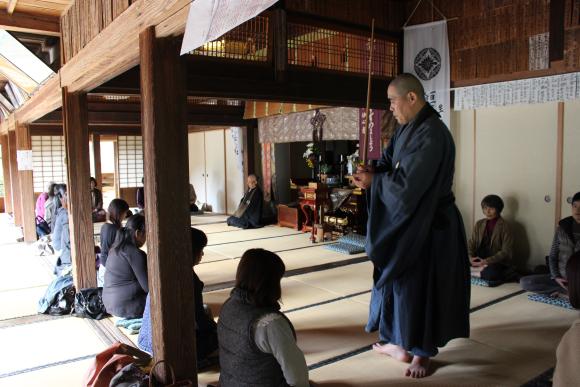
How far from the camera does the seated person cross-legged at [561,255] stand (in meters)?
3.82

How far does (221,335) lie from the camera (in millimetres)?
1840

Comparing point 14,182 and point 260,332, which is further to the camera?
point 14,182

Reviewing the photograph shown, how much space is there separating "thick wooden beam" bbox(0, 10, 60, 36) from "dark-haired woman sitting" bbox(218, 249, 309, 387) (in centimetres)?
311

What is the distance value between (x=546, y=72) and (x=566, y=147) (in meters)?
0.75

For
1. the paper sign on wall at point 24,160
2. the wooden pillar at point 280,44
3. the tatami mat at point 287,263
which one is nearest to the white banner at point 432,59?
the wooden pillar at point 280,44

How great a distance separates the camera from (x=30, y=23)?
12.2 ft

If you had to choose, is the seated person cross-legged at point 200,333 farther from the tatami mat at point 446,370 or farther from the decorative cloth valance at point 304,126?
the decorative cloth valance at point 304,126

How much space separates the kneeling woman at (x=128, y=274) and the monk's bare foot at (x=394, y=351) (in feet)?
5.44

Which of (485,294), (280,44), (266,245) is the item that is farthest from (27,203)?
(485,294)

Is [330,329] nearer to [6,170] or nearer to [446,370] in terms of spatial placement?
[446,370]

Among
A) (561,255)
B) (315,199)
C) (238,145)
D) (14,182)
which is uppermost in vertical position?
(238,145)

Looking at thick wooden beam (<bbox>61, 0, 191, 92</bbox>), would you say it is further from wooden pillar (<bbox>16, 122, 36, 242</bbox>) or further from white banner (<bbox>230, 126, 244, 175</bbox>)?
white banner (<bbox>230, 126, 244, 175</bbox>)

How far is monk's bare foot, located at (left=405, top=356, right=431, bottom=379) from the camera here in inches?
101

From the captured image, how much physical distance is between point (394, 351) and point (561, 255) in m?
2.06
